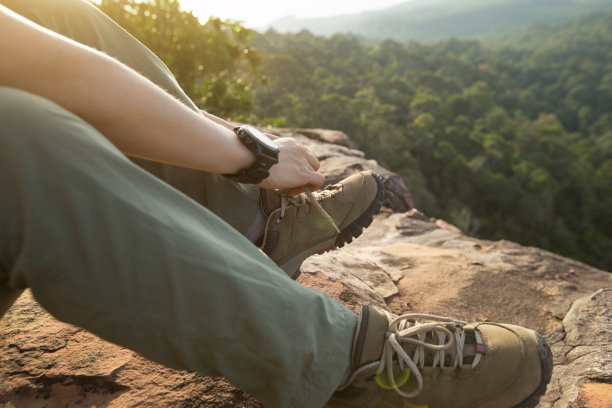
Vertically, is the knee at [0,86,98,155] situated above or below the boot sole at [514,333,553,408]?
above

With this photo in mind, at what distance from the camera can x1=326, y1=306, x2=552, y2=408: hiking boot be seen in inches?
36.4

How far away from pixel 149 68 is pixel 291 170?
56 centimetres

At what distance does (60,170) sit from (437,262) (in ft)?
6.16

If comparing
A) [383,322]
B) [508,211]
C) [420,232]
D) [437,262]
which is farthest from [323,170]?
[508,211]

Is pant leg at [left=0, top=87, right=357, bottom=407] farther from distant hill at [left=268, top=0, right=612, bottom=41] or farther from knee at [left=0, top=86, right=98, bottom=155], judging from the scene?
distant hill at [left=268, top=0, right=612, bottom=41]

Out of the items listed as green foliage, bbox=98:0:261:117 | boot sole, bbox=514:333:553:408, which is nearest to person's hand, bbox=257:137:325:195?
boot sole, bbox=514:333:553:408

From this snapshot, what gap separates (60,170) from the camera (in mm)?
607

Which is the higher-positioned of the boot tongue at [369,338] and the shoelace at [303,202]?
the shoelace at [303,202]

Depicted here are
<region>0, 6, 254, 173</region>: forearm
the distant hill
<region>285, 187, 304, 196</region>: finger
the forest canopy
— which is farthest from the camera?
the distant hill

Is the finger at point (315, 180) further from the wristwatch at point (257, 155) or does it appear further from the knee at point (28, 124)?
the knee at point (28, 124)

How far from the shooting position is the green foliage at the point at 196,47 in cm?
586

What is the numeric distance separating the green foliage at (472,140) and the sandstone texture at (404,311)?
19295 mm

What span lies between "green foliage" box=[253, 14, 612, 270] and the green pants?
2118cm

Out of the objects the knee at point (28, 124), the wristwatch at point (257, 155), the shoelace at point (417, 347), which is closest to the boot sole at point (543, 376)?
the shoelace at point (417, 347)
